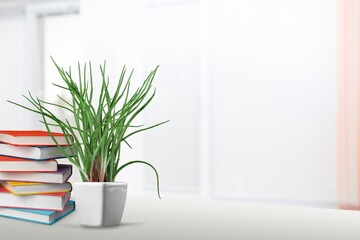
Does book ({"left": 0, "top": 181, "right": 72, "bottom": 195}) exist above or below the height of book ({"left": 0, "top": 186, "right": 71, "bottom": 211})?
above

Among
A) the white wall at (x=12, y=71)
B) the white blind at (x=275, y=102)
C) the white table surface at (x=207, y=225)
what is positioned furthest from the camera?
the white wall at (x=12, y=71)

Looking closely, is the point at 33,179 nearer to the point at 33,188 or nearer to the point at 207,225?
the point at 33,188

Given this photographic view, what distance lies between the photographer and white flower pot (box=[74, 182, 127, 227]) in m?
0.86

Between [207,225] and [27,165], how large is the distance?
38 centimetres

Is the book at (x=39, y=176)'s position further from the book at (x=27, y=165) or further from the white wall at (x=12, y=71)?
the white wall at (x=12, y=71)

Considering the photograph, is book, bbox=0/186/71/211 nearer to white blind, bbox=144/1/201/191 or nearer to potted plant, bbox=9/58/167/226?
potted plant, bbox=9/58/167/226

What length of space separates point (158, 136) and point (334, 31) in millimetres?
1684

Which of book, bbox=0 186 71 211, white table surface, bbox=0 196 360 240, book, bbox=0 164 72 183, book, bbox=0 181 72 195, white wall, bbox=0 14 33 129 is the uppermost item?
white wall, bbox=0 14 33 129

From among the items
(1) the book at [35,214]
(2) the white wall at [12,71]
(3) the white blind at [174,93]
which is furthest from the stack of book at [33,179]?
(2) the white wall at [12,71]

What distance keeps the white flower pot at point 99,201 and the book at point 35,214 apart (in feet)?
0.23

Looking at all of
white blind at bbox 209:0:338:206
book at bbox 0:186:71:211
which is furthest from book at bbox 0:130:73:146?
white blind at bbox 209:0:338:206

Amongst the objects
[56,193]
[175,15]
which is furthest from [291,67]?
[56,193]

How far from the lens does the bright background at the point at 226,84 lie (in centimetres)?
354

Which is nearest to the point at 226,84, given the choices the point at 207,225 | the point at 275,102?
the point at 275,102
